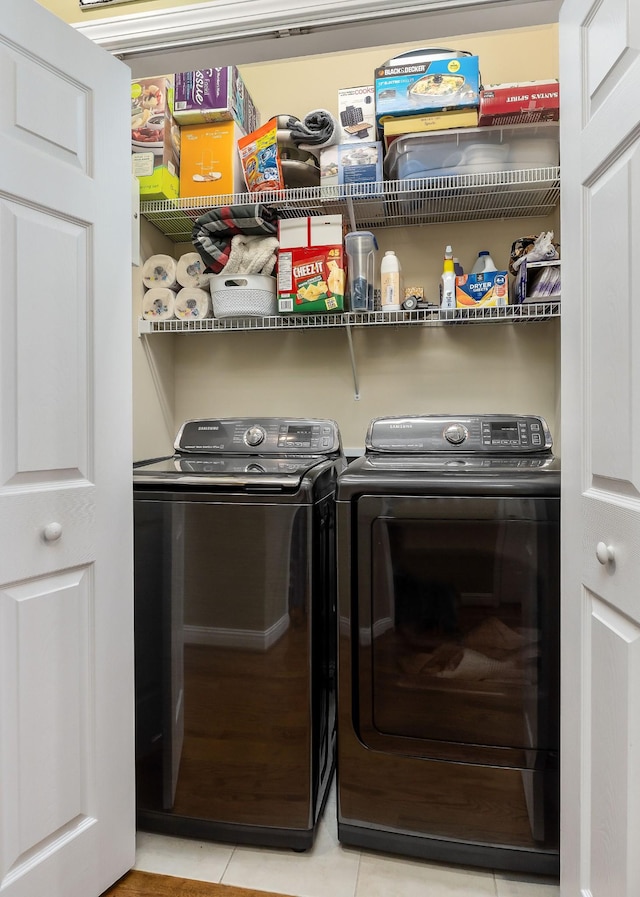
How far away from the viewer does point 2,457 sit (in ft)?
3.61

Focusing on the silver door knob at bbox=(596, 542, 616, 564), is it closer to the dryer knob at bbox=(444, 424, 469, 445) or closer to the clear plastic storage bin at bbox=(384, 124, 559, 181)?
the dryer knob at bbox=(444, 424, 469, 445)

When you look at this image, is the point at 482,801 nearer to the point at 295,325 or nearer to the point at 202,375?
the point at 295,325

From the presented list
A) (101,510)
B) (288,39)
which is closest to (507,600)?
(101,510)

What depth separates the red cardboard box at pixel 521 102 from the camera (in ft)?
5.93

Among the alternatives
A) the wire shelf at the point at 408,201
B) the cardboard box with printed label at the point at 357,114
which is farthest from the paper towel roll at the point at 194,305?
the cardboard box with printed label at the point at 357,114

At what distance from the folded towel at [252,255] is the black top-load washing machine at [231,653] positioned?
0.93 metres

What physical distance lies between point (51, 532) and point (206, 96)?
1821mm

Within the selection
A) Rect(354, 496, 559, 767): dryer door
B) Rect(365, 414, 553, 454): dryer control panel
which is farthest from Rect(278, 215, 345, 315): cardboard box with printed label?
Rect(354, 496, 559, 767): dryer door

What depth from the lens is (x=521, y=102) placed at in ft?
5.98

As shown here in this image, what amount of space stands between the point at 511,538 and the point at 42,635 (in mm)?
1122

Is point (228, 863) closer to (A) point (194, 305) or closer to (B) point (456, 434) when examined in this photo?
(B) point (456, 434)

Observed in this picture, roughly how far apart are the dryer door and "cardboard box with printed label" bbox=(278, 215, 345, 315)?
907 millimetres

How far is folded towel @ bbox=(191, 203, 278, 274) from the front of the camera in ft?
6.75

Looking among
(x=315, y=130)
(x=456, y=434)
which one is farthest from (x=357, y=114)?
A: (x=456, y=434)
